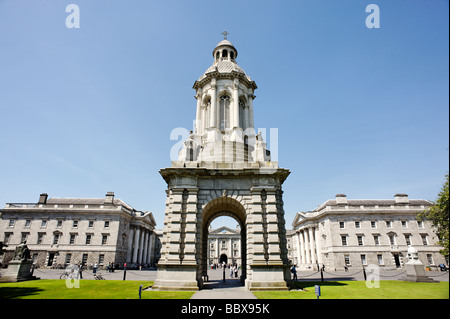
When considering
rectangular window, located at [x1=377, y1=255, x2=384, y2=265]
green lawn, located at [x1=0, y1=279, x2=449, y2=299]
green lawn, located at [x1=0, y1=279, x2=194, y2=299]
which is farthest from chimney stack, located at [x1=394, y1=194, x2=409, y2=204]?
green lawn, located at [x1=0, y1=279, x2=194, y2=299]

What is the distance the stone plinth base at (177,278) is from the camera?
15992mm

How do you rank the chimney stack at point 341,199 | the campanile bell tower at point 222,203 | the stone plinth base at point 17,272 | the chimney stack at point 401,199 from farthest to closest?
the chimney stack at point 341,199
the chimney stack at point 401,199
the stone plinth base at point 17,272
the campanile bell tower at point 222,203

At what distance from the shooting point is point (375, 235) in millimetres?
50625

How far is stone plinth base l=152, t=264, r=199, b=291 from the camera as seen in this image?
15992mm

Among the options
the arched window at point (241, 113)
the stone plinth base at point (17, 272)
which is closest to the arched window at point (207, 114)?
the arched window at point (241, 113)

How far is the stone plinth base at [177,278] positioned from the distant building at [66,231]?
A: 39267 mm

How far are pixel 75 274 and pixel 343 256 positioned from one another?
47.0 metres

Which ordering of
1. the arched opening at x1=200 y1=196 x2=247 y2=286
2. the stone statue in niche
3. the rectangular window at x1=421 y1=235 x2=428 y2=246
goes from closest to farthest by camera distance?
1. the arched opening at x1=200 y1=196 x2=247 y2=286
2. the stone statue in niche
3. the rectangular window at x1=421 y1=235 x2=428 y2=246

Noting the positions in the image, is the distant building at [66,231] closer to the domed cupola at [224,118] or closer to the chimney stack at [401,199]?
the domed cupola at [224,118]

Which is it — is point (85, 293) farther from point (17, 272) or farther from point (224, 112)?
point (224, 112)

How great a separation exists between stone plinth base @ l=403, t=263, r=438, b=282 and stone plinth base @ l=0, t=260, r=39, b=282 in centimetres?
3704

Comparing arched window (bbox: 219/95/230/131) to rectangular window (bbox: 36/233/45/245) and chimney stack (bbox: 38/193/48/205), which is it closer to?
rectangular window (bbox: 36/233/45/245)

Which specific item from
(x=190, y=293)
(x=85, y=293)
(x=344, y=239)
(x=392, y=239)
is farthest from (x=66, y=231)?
(x=392, y=239)
